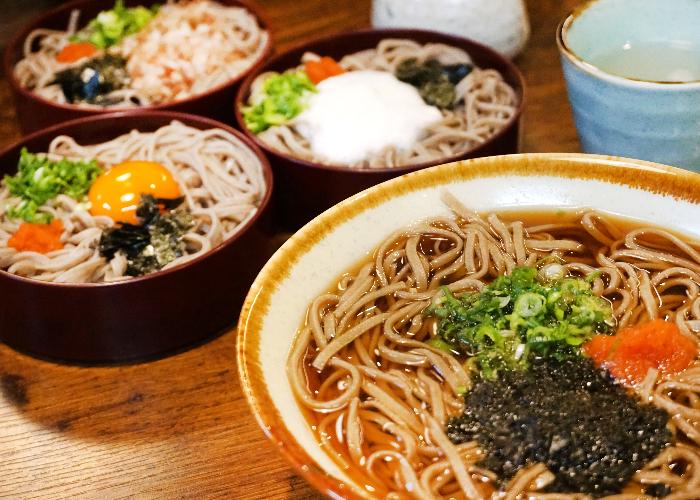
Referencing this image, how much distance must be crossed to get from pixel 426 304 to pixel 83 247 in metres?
1.01

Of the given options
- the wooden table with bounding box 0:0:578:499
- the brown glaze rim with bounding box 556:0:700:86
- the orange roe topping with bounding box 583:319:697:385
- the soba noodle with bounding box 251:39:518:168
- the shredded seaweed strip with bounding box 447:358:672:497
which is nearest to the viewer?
the shredded seaweed strip with bounding box 447:358:672:497

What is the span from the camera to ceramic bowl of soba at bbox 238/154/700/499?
1.43 m

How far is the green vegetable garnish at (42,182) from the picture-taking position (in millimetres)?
2393

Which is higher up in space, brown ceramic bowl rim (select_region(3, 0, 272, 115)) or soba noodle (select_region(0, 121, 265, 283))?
brown ceramic bowl rim (select_region(3, 0, 272, 115))

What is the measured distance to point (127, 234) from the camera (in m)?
2.24

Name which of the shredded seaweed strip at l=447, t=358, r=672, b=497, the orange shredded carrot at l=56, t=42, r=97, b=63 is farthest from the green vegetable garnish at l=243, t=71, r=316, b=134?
the shredded seaweed strip at l=447, t=358, r=672, b=497

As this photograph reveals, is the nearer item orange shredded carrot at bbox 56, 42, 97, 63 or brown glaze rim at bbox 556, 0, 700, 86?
brown glaze rim at bbox 556, 0, 700, 86

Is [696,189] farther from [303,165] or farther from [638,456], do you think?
[303,165]

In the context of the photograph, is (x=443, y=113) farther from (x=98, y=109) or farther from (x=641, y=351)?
(x=641, y=351)

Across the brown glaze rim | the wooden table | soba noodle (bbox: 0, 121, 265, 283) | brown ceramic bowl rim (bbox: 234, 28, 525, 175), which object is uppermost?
the brown glaze rim

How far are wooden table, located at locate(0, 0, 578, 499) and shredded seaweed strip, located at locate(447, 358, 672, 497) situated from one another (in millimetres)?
470

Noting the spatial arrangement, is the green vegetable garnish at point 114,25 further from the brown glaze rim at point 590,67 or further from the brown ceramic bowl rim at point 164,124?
the brown glaze rim at point 590,67

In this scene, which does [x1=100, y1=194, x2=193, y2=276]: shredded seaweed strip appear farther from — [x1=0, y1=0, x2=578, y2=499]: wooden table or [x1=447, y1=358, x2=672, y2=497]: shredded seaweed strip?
[x1=447, y1=358, x2=672, y2=497]: shredded seaweed strip

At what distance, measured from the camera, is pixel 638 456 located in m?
1.42
